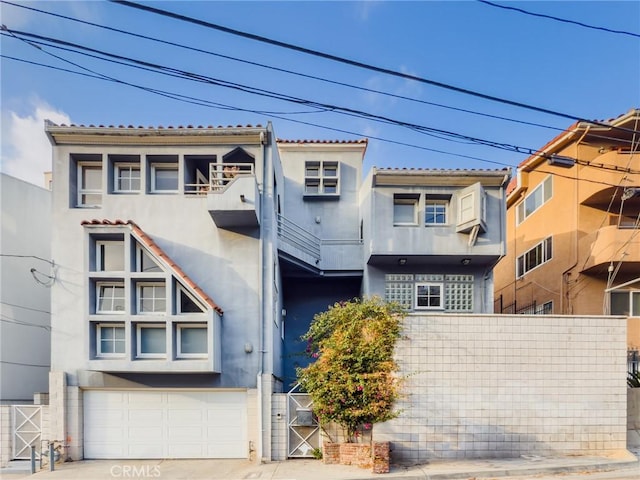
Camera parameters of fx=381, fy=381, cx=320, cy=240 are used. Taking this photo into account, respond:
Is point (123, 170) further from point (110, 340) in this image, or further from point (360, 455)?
point (360, 455)

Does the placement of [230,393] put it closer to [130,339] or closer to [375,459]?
[130,339]

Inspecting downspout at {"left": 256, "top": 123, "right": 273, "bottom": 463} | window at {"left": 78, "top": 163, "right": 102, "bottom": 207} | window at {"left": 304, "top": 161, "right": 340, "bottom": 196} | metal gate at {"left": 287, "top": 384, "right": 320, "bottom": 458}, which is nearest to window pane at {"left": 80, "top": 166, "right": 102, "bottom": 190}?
window at {"left": 78, "top": 163, "right": 102, "bottom": 207}

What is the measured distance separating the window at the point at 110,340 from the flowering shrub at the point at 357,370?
5.00 m

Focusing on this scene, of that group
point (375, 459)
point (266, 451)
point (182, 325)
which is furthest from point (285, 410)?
point (182, 325)

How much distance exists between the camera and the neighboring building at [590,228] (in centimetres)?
1379

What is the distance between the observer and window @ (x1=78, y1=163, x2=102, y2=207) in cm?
1116

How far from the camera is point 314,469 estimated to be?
353 inches

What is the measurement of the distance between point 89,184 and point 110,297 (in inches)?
139

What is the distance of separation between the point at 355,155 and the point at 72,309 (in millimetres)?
11134

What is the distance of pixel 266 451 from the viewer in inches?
388

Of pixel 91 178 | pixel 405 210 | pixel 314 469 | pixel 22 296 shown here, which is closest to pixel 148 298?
pixel 91 178

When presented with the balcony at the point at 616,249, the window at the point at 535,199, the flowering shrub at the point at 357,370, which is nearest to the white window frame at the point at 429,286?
the flowering shrub at the point at 357,370

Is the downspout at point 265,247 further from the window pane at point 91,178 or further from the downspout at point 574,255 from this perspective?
the downspout at point 574,255

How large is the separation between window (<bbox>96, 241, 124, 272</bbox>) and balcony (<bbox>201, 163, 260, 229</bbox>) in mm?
2574
